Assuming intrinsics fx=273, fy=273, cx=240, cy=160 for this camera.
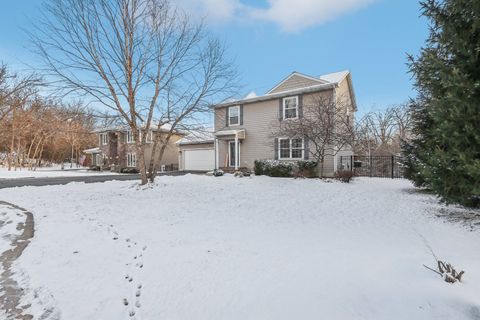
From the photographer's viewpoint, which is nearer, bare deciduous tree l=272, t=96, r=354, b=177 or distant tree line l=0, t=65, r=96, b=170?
distant tree line l=0, t=65, r=96, b=170

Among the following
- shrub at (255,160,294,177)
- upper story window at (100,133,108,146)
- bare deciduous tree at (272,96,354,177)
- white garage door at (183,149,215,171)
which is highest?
upper story window at (100,133,108,146)

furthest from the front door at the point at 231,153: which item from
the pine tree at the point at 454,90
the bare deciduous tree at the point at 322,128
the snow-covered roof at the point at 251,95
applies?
the pine tree at the point at 454,90

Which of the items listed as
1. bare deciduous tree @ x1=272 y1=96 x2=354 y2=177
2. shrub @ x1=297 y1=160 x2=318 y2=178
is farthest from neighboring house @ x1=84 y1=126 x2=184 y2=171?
shrub @ x1=297 y1=160 x2=318 y2=178

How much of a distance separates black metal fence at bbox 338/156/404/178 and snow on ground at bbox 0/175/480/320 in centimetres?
908

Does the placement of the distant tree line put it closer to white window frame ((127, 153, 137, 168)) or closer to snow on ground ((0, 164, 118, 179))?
snow on ground ((0, 164, 118, 179))

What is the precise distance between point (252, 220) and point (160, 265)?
2754 mm

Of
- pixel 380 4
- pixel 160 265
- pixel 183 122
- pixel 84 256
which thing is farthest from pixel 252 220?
pixel 380 4

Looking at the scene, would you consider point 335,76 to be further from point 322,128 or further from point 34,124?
point 34,124

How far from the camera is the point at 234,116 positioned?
19516 millimetres

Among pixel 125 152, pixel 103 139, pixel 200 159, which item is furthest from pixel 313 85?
pixel 103 139

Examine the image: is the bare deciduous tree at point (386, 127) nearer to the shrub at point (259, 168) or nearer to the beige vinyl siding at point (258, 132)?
the beige vinyl siding at point (258, 132)

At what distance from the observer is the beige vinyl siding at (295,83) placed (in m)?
16.5

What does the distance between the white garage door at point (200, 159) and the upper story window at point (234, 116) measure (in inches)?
158

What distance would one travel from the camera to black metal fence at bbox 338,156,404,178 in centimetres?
1585
